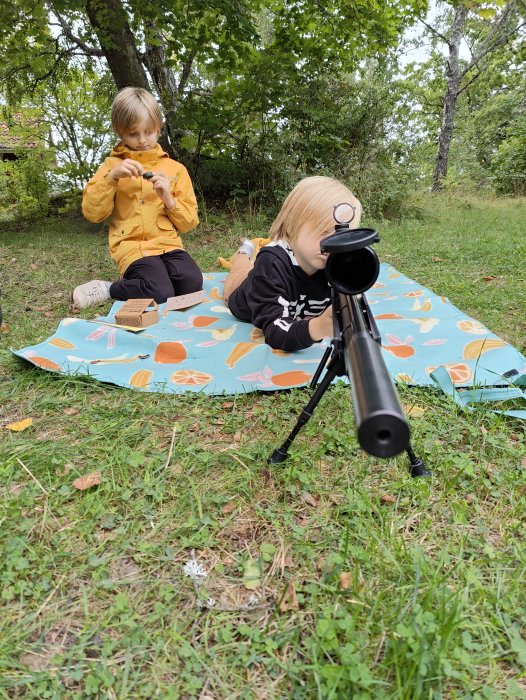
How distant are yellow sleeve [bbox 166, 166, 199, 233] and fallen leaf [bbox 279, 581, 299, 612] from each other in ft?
10.4

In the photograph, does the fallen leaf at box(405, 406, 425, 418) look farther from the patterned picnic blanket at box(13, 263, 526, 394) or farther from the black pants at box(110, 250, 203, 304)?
the black pants at box(110, 250, 203, 304)

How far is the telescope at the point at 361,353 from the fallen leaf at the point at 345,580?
1.19 ft

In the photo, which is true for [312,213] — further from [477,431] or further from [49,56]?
[49,56]

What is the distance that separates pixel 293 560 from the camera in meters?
1.18

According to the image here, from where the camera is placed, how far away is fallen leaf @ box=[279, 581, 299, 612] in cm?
105

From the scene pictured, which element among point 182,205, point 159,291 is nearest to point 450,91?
point 182,205

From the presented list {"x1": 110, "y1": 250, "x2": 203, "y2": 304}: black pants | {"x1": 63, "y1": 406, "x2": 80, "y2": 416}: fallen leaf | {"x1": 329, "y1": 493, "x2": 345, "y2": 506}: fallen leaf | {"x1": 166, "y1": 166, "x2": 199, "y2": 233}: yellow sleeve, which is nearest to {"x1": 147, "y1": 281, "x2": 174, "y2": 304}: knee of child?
{"x1": 110, "y1": 250, "x2": 203, "y2": 304}: black pants

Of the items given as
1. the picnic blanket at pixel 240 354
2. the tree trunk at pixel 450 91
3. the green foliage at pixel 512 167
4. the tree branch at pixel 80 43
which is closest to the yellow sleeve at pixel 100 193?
the picnic blanket at pixel 240 354

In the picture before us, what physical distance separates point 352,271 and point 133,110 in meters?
2.81

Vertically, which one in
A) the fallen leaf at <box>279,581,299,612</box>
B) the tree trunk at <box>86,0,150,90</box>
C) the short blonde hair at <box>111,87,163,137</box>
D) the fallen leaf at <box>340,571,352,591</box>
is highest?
the tree trunk at <box>86,0,150,90</box>

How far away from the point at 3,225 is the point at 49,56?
2.85 metres

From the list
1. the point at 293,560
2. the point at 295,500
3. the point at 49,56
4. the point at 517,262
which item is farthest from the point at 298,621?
the point at 49,56

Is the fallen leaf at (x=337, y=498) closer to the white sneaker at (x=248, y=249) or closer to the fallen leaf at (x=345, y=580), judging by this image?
the fallen leaf at (x=345, y=580)

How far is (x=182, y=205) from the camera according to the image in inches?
145
